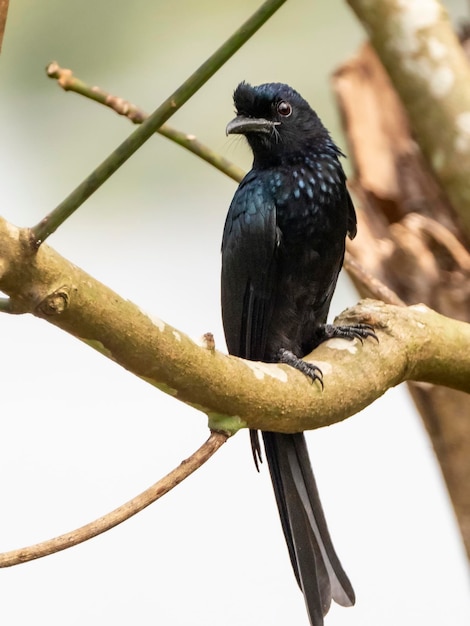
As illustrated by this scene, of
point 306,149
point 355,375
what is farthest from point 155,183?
point 355,375

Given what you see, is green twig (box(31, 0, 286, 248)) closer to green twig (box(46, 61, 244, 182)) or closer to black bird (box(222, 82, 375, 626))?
green twig (box(46, 61, 244, 182))

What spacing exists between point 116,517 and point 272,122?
1.54 m

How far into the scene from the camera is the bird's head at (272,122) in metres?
2.73

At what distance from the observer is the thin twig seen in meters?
1.45

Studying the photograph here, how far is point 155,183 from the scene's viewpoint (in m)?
5.58

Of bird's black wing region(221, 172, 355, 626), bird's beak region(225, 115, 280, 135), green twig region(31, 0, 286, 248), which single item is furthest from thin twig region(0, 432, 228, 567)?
bird's beak region(225, 115, 280, 135)

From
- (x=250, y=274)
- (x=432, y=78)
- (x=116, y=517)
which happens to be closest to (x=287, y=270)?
(x=250, y=274)

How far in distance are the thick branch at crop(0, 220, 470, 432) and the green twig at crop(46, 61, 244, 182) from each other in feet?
1.83

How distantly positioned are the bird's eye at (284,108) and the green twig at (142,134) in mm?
1331

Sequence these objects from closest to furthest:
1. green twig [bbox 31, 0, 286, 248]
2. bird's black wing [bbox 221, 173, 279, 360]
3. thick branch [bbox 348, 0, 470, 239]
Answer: green twig [bbox 31, 0, 286, 248] → bird's black wing [bbox 221, 173, 279, 360] → thick branch [bbox 348, 0, 470, 239]

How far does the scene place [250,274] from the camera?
252 centimetres

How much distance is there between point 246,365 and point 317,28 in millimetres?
3941

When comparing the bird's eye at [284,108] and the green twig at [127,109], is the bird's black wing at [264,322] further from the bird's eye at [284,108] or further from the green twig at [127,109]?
the bird's eye at [284,108]

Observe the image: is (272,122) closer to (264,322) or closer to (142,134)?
(264,322)
